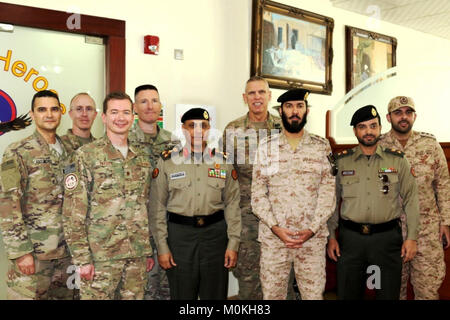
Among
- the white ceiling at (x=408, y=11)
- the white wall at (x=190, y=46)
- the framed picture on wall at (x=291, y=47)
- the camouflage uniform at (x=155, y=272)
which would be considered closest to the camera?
the camouflage uniform at (x=155, y=272)

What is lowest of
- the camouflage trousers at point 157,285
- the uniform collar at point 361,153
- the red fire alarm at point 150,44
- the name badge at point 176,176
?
the camouflage trousers at point 157,285

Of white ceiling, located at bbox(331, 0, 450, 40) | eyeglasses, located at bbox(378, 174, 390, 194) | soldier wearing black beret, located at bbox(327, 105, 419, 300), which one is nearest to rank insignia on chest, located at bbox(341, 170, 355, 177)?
→ soldier wearing black beret, located at bbox(327, 105, 419, 300)

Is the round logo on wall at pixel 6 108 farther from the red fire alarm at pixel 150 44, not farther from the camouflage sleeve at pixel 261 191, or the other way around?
the camouflage sleeve at pixel 261 191

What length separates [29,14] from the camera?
2.62m

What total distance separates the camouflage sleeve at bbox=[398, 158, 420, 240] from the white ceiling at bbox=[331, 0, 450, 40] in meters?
2.68

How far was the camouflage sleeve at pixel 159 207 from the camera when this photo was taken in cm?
219

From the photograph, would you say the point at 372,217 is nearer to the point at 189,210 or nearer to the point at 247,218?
the point at 247,218

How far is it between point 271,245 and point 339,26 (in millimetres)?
3213

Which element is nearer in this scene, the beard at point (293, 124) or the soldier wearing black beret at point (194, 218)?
the soldier wearing black beret at point (194, 218)

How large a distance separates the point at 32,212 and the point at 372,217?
178 cm

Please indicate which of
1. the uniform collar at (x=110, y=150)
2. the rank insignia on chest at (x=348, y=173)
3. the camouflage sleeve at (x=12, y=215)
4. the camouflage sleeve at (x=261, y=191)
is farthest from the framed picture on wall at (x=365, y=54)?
the camouflage sleeve at (x=12, y=215)

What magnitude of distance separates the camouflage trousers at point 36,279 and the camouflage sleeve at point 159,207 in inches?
21.3

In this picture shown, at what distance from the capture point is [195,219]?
7.23ft

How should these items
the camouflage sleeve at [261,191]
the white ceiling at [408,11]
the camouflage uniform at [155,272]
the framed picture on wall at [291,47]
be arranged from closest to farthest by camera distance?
the camouflage sleeve at [261,191], the camouflage uniform at [155,272], the framed picture on wall at [291,47], the white ceiling at [408,11]
